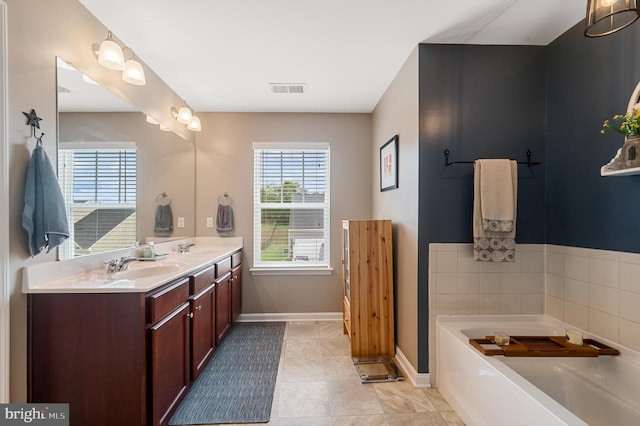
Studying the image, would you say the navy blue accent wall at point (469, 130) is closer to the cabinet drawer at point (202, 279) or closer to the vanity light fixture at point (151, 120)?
the cabinet drawer at point (202, 279)

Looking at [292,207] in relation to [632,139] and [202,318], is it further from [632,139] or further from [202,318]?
[632,139]

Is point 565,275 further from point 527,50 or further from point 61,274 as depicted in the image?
point 61,274

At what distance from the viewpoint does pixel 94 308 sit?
153 cm

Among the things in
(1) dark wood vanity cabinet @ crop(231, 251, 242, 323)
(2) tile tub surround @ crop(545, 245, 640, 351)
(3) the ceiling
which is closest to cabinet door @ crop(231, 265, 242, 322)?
(1) dark wood vanity cabinet @ crop(231, 251, 242, 323)

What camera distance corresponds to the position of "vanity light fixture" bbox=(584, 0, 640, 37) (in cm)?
107

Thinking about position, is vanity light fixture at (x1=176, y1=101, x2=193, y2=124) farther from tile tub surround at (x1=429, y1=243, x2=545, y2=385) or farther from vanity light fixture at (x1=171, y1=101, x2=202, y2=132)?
tile tub surround at (x1=429, y1=243, x2=545, y2=385)

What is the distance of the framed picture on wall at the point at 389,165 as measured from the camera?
2.67 metres

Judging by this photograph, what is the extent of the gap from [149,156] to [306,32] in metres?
1.66

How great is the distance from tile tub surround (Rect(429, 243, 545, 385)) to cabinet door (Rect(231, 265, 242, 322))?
1941 millimetres

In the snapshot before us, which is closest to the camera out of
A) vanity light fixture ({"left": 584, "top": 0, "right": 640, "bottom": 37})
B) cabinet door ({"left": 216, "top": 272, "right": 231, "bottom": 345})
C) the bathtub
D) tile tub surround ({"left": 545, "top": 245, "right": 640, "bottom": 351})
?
vanity light fixture ({"left": 584, "top": 0, "right": 640, "bottom": 37})

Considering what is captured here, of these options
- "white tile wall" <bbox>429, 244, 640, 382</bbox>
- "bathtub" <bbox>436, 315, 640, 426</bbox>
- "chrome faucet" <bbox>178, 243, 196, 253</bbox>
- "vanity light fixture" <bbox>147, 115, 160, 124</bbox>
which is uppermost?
"vanity light fixture" <bbox>147, 115, 160, 124</bbox>

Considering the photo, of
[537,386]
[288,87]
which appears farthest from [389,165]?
[537,386]

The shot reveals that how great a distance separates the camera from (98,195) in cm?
200

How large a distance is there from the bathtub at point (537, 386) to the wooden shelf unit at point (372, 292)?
2.09 feet
